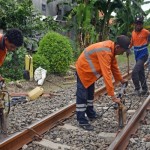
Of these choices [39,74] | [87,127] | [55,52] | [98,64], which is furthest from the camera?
[55,52]

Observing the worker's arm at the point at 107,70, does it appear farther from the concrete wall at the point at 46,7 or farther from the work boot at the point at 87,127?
the concrete wall at the point at 46,7

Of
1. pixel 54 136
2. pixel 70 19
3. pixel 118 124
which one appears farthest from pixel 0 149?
pixel 70 19

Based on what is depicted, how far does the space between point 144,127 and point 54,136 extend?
166 centimetres

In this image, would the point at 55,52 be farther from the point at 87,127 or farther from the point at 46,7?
the point at 46,7

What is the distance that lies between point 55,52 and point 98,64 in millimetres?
6983

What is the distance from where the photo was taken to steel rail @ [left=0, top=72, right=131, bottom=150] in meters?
5.18

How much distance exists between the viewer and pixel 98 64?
6.15m

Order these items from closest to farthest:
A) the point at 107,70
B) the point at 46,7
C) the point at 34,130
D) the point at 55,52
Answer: the point at 107,70, the point at 34,130, the point at 55,52, the point at 46,7

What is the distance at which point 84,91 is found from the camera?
6.43 m

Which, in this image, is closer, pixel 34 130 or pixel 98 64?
pixel 34 130

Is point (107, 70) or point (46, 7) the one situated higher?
point (46, 7)

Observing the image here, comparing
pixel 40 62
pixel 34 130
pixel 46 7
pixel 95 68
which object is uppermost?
pixel 46 7

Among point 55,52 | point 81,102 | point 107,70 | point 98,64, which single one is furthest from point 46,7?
point 107,70

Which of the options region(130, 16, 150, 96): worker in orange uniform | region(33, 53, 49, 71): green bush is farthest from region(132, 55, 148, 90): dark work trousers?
region(33, 53, 49, 71): green bush
